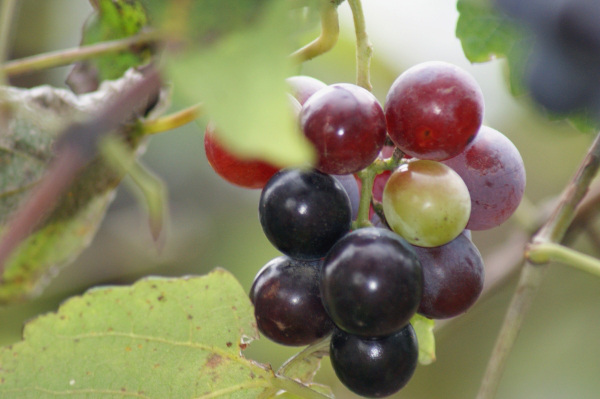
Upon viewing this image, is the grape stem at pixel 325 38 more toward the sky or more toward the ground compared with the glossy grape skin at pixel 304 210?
more toward the sky

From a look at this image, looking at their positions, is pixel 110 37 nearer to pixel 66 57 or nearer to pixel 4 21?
pixel 66 57

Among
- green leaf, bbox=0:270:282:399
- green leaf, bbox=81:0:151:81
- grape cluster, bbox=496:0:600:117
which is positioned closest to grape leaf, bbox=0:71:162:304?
green leaf, bbox=81:0:151:81

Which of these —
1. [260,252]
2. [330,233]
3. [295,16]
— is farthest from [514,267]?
[260,252]

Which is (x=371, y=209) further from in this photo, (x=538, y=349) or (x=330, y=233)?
(x=538, y=349)

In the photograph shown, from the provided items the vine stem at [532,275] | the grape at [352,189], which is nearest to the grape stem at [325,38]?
the grape at [352,189]

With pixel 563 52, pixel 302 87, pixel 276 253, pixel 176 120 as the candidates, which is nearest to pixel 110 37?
pixel 176 120

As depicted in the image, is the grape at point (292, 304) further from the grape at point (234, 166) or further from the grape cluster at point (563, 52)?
the grape cluster at point (563, 52)
